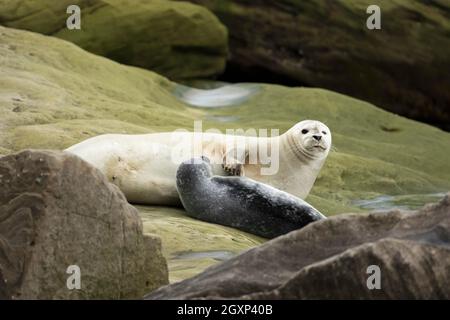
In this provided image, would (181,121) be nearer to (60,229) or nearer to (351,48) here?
(351,48)

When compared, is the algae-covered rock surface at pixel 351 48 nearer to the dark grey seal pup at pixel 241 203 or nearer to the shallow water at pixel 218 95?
the shallow water at pixel 218 95

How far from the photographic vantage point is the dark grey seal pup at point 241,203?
31.9ft

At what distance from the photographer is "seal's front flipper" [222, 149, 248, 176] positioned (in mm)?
10609

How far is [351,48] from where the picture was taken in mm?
20172

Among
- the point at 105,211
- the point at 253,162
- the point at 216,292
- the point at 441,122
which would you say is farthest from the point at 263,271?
the point at 441,122

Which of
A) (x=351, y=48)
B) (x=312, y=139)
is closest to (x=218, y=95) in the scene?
(x=351, y=48)

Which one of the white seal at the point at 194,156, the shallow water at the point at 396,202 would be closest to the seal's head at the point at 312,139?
the white seal at the point at 194,156

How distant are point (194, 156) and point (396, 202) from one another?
9.55 feet

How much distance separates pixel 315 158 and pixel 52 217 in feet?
17.0

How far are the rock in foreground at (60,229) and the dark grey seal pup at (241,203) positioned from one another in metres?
3.07

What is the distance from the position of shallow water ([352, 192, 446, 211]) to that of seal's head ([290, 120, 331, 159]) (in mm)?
1364

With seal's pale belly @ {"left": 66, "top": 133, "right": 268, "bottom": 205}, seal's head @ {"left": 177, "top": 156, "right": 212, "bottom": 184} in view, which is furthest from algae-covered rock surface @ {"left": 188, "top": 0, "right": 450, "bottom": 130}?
seal's head @ {"left": 177, "top": 156, "right": 212, "bottom": 184}
